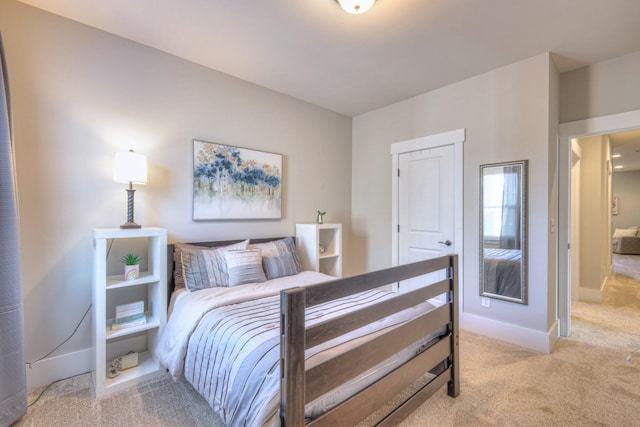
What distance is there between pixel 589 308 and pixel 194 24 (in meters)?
5.35

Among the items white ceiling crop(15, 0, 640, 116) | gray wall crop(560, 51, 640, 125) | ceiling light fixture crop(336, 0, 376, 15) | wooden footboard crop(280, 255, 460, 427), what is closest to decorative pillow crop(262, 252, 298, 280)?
wooden footboard crop(280, 255, 460, 427)

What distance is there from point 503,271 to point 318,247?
190cm

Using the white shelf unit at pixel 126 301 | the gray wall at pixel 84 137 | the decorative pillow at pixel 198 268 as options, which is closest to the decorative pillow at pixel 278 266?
the decorative pillow at pixel 198 268

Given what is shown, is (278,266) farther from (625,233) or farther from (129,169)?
(625,233)

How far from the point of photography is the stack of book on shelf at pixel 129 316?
2.10 meters

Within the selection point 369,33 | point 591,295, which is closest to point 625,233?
point 591,295

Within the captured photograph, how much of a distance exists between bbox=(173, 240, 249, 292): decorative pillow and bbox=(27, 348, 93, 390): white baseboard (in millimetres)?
830

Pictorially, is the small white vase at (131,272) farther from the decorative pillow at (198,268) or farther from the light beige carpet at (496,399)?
the light beige carpet at (496,399)

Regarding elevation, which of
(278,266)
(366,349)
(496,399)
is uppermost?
(278,266)

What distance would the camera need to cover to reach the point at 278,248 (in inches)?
118

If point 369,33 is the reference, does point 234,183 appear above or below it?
below

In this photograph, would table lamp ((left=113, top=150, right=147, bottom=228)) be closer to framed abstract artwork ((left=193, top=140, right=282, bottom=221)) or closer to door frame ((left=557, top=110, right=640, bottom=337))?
framed abstract artwork ((left=193, top=140, right=282, bottom=221))

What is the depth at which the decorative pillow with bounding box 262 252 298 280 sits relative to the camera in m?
2.72

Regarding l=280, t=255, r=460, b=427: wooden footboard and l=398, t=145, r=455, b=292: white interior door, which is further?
l=398, t=145, r=455, b=292: white interior door
